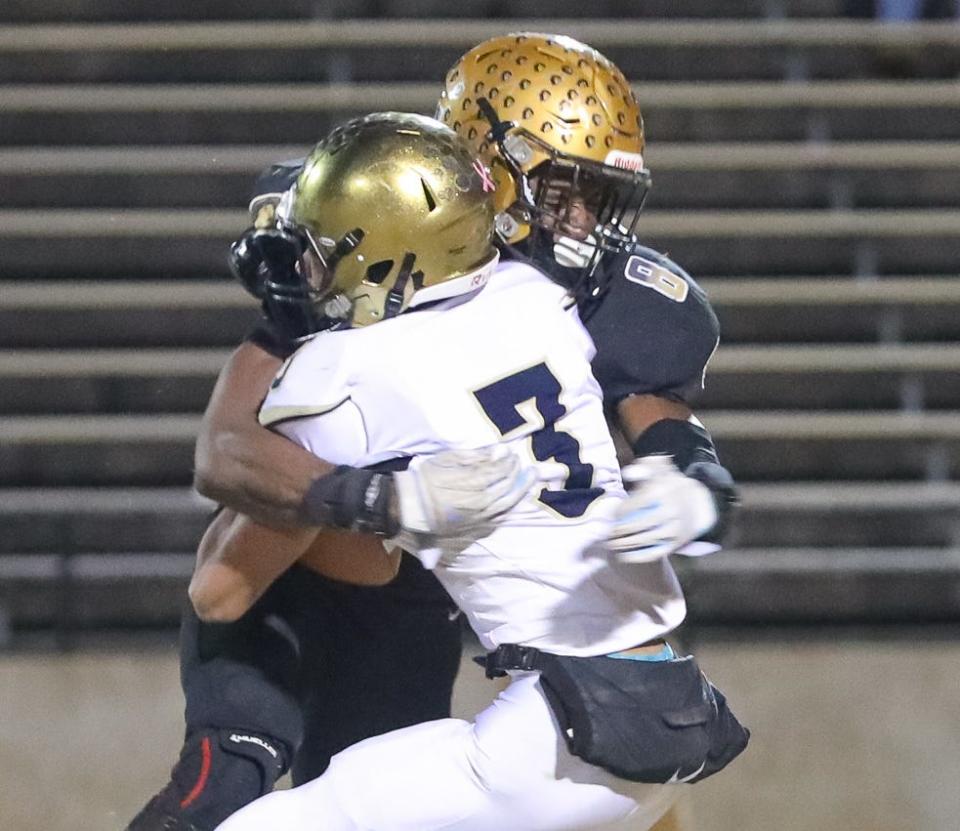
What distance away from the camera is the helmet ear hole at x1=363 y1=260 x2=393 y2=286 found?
4.35ft

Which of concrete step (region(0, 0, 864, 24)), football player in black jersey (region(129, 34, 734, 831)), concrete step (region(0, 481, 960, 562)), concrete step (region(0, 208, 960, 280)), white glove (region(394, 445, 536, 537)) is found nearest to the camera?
white glove (region(394, 445, 536, 537))

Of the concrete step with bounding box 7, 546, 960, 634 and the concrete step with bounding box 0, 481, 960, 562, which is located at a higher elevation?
the concrete step with bounding box 0, 481, 960, 562

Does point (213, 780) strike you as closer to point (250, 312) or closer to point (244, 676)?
point (244, 676)

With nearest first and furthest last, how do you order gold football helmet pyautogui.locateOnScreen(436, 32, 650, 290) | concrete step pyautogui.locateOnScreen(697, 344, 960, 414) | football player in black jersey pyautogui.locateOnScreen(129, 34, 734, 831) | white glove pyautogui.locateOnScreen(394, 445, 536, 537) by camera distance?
white glove pyautogui.locateOnScreen(394, 445, 536, 537) < football player in black jersey pyautogui.locateOnScreen(129, 34, 734, 831) < gold football helmet pyautogui.locateOnScreen(436, 32, 650, 290) < concrete step pyautogui.locateOnScreen(697, 344, 960, 414)

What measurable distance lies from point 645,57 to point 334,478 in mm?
3317

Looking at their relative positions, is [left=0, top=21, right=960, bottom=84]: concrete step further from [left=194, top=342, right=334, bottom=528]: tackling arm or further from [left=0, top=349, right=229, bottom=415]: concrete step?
[left=194, top=342, right=334, bottom=528]: tackling arm

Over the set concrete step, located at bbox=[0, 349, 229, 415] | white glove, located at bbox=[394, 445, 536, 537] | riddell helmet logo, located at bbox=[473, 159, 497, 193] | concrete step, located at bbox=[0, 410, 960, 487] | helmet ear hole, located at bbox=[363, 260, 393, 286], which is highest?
riddell helmet logo, located at bbox=[473, 159, 497, 193]

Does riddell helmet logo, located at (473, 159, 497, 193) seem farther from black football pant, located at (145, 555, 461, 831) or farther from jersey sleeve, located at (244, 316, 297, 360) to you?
black football pant, located at (145, 555, 461, 831)

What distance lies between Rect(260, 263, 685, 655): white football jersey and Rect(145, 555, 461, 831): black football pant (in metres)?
0.39

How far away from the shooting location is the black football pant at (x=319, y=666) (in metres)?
1.63

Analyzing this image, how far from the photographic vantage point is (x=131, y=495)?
13.2ft

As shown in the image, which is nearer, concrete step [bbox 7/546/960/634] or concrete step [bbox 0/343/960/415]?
concrete step [bbox 7/546/960/634]

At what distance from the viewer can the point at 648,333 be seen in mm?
1532

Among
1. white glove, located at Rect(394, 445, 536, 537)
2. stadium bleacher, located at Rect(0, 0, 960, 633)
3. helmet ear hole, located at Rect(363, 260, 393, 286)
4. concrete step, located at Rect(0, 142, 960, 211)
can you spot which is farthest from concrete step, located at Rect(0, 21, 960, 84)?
white glove, located at Rect(394, 445, 536, 537)
